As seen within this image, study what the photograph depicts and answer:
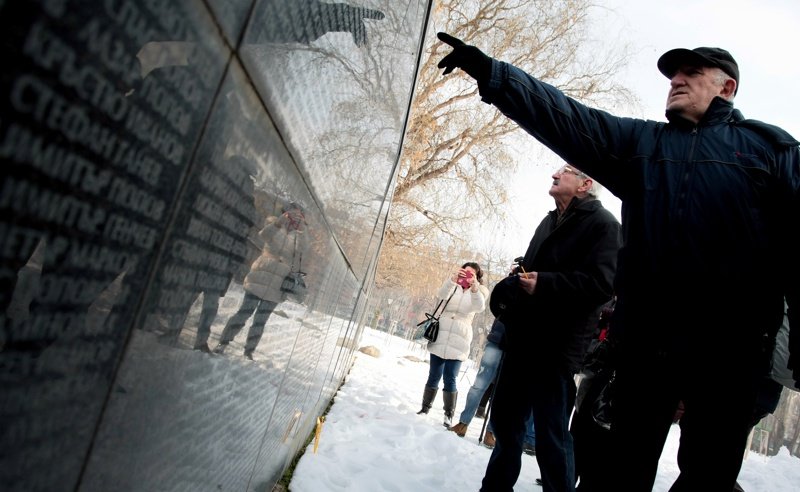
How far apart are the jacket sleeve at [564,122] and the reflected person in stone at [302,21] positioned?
957 millimetres

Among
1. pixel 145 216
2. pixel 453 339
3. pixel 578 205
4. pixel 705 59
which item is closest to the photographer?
pixel 145 216

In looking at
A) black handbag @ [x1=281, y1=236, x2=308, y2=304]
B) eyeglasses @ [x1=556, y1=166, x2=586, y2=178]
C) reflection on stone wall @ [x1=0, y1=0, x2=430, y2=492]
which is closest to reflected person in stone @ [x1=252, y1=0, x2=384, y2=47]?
reflection on stone wall @ [x1=0, y1=0, x2=430, y2=492]

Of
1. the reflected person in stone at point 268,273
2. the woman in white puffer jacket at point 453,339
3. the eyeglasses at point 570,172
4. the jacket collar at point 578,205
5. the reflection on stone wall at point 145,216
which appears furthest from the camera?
the woman in white puffer jacket at point 453,339

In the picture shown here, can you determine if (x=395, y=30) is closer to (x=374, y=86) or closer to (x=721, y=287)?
(x=374, y=86)

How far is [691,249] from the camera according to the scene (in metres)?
1.67

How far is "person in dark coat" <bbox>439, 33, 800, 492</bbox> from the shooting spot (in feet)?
5.20

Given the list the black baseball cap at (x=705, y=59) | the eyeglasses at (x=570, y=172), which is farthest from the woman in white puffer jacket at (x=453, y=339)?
the black baseball cap at (x=705, y=59)

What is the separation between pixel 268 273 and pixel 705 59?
1.85 meters

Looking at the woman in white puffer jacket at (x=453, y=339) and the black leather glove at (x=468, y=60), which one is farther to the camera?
the woman in white puffer jacket at (x=453, y=339)

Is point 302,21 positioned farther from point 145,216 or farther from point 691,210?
point 691,210

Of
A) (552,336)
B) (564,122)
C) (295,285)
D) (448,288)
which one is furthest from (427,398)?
(295,285)

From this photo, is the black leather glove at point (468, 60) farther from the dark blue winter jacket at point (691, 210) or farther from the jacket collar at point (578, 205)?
the jacket collar at point (578, 205)

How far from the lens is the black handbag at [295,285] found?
3.71ft

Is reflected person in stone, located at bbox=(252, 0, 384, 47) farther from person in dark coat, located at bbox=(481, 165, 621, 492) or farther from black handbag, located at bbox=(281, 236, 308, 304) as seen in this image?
person in dark coat, located at bbox=(481, 165, 621, 492)
